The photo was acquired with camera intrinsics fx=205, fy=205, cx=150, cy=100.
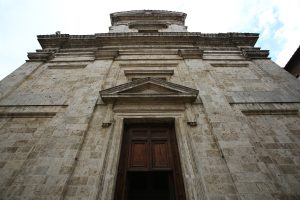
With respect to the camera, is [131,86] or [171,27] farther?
[171,27]

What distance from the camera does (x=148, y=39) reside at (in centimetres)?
1105

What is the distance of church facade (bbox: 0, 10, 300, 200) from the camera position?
4820mm

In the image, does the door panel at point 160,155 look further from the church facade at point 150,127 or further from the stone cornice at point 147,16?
the stone cornice at point 147,16

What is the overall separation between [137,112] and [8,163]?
3.79 metres

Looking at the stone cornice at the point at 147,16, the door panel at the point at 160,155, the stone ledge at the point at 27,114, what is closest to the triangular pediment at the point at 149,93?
the door panel at the point at 160,155

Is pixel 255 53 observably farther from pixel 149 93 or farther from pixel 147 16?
pixel 147 16

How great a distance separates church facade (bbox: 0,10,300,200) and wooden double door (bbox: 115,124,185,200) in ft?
0.09

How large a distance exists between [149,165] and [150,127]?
1.45 meters

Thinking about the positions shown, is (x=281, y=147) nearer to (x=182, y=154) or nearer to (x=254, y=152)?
(x=254, y=152)

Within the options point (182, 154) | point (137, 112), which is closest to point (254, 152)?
point (182, 154)

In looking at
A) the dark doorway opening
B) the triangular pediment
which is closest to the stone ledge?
the triangular pediment

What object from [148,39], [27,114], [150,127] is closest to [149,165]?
[150,127]

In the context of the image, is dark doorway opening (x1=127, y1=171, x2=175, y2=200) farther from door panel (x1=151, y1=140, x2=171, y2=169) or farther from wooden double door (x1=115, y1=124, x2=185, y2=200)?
door panel (x1=151, y1=140, x2=171, y2=169)

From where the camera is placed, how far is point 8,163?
5.39 meters
